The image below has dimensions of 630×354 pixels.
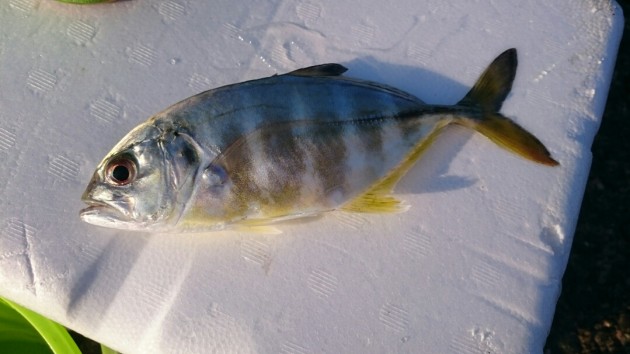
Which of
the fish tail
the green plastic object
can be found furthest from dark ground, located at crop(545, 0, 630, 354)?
the green plastic object

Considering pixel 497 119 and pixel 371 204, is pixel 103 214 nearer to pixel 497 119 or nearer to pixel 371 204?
pixel 371 204

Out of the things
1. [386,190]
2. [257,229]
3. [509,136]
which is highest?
[509,136]

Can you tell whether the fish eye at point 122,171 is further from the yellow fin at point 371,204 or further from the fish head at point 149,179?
the yellow fin at point 371,204

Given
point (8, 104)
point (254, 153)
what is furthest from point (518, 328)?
point (8, 104)

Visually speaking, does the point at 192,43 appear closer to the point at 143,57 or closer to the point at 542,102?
the point at 143,57

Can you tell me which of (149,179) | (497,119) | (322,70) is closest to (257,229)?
(149,179)

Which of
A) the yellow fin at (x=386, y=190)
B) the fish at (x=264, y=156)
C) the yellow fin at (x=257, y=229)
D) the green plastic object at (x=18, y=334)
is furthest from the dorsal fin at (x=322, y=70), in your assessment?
the green plastic object at (x=18, y=334)
